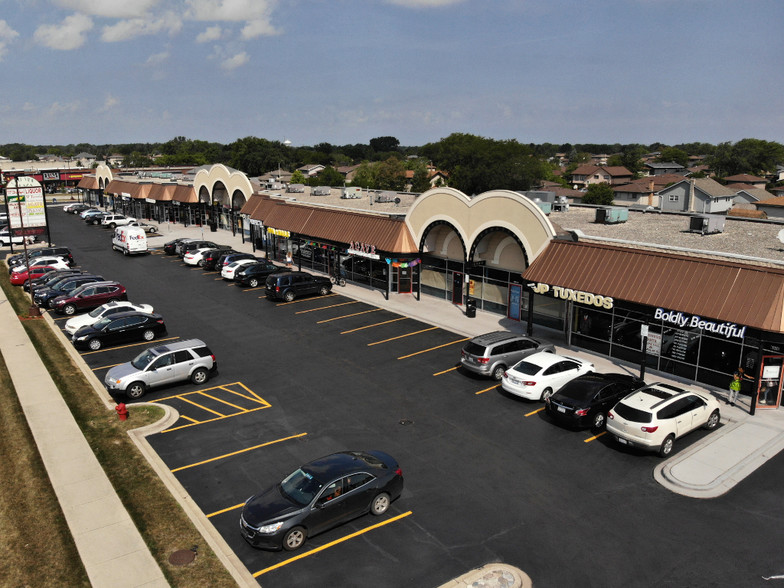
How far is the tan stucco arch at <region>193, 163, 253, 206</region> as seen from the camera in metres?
58.6

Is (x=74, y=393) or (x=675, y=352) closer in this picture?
(x=74, y=393)

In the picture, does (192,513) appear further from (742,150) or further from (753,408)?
(742,150)

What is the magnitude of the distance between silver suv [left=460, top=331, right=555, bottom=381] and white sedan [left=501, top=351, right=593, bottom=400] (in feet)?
3.52

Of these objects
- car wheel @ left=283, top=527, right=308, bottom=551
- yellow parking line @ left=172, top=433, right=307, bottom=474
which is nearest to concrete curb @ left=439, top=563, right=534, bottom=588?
car wheel @ left=283, top=527, right=308, bottom=551

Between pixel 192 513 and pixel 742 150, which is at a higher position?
pixel 742 150

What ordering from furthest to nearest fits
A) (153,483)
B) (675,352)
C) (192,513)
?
(675,352), (153,483), (192,513)

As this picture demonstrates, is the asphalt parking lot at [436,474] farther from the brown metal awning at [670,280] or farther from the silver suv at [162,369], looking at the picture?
the brown metal awning at [670,280]

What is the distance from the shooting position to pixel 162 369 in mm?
23078

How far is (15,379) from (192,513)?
1387 centimetres

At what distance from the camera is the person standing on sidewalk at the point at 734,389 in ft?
70.2

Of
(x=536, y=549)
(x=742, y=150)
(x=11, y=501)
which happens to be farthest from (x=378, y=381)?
(x=742, y=150)

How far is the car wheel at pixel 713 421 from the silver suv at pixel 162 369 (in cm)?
1873

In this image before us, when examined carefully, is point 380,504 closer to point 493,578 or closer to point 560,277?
point 493,578

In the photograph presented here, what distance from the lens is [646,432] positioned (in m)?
17.8
